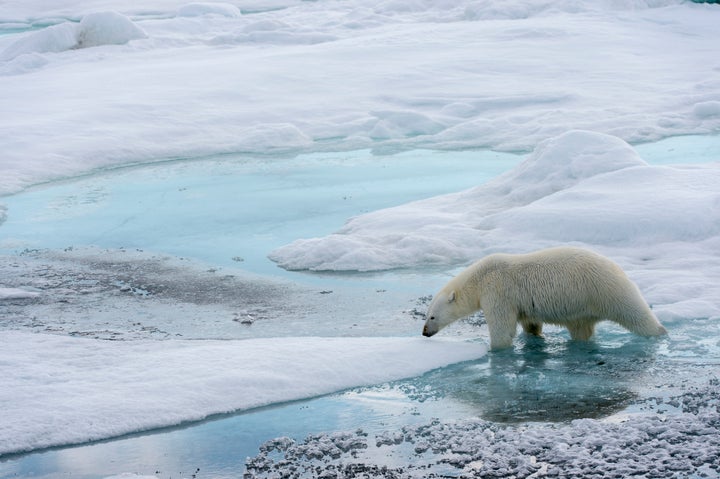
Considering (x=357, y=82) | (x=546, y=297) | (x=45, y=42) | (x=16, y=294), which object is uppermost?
(x=45, y=42)

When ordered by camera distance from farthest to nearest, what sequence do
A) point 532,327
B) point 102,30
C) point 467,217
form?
point 102,30 < point 467,217 < point 532,327

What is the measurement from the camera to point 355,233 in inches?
335

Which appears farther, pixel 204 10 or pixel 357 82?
pixel 204 10

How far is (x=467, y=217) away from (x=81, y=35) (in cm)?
1648

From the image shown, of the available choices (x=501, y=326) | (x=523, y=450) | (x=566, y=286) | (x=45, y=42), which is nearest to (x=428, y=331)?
(x=501, y=326)

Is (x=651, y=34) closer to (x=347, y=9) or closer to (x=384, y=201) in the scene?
(x=347, y=9)

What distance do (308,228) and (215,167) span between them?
364 cm

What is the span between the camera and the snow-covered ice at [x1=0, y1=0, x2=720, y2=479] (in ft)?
14.9

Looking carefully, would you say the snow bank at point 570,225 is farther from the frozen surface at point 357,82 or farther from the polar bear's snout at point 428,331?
the frozen surface at point 357,82

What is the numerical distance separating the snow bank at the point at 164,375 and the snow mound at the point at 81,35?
17.3m

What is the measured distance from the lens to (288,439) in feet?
14.4

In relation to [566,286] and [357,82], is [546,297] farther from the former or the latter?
[357,82]

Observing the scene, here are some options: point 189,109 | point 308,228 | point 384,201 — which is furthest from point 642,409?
point 189,109

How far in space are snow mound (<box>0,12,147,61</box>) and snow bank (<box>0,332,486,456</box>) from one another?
17272 millimetres
